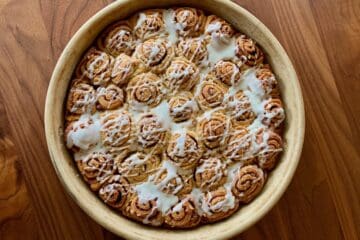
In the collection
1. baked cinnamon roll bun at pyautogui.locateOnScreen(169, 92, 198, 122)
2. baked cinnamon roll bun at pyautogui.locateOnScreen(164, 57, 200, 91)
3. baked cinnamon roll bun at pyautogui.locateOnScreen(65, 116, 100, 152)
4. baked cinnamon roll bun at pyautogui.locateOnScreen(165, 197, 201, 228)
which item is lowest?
baked cinnamon roll bun at pyautogui.locateOnScreen(165, 197, 201, 228)

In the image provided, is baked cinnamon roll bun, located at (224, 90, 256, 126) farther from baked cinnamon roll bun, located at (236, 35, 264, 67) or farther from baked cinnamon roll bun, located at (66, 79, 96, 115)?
baked cinnamon roll bun, located at (66, 79, 96, 115)

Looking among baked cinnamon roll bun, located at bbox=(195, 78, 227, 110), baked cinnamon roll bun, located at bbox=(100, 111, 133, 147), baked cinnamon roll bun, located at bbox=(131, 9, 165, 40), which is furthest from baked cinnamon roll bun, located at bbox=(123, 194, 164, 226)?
baked cinnamon roll bun, located at bbox=(131, 9, 165, 40)

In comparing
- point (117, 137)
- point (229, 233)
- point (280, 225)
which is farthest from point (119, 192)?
point (280, 225)

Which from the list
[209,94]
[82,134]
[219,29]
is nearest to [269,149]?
[209,94]

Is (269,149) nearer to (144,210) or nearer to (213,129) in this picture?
(213,129)

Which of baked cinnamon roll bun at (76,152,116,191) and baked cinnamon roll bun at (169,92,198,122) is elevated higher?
baked cinnamon roll bun at (169,92,198,122)

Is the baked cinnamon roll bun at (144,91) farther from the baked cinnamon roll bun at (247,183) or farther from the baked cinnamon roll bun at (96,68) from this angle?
the baked cinnamon roll bun at (247,183)

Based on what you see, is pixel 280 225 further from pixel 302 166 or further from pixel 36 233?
pixel 36 233
